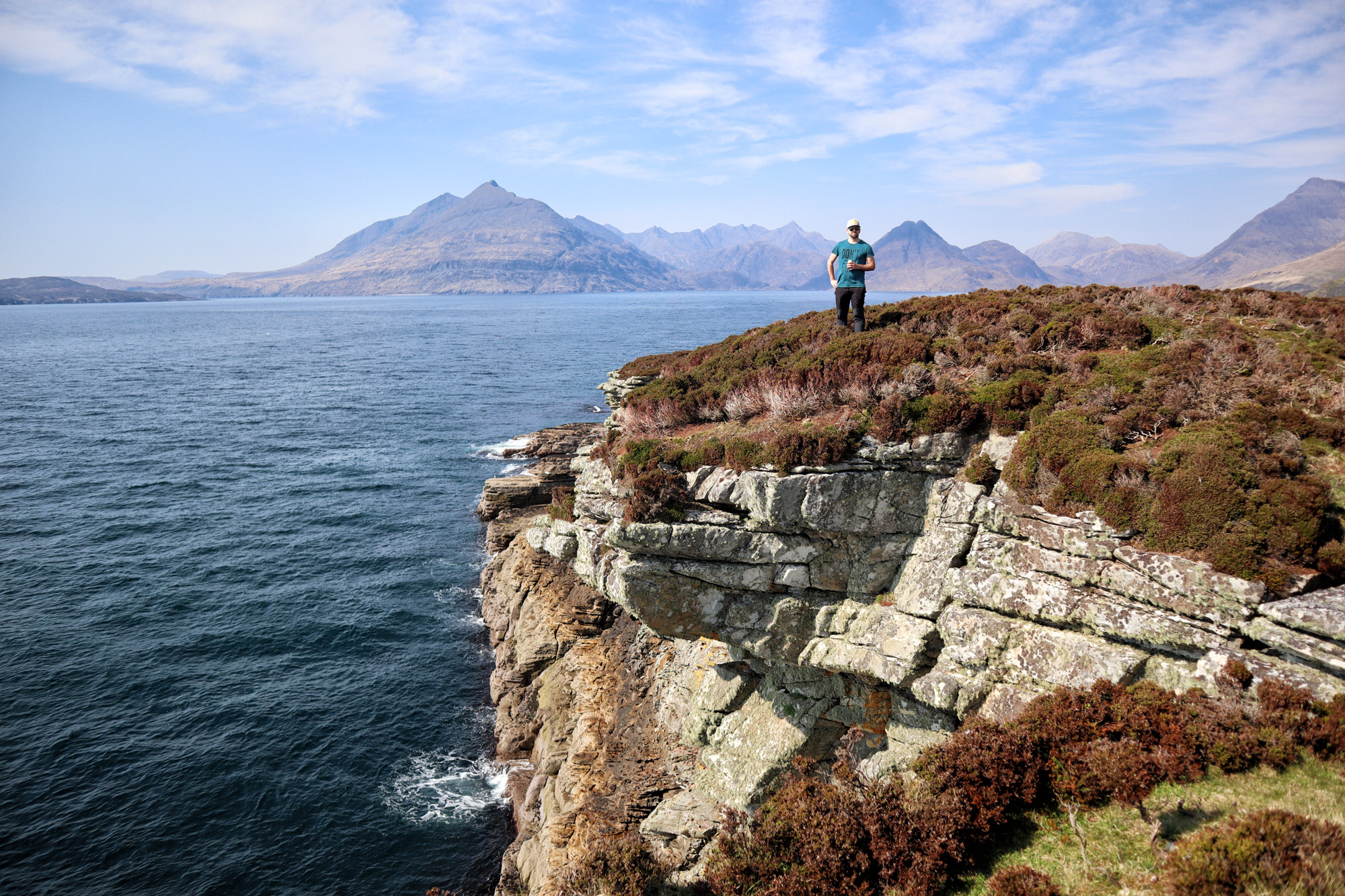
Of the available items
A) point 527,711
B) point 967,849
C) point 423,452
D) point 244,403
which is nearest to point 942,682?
point 967,849

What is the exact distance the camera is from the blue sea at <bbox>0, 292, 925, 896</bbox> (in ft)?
73.2

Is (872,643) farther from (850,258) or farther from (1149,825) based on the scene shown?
(850,258)

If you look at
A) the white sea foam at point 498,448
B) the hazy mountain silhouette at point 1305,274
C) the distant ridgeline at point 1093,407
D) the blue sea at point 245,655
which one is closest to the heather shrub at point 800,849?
the distant ridgeline at point 1093,407

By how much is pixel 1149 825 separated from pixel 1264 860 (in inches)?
81.2

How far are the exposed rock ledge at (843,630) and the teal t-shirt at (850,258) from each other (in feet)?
22.7

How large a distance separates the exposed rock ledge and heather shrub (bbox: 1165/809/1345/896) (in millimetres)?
3167

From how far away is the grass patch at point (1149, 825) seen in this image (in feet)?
27.6

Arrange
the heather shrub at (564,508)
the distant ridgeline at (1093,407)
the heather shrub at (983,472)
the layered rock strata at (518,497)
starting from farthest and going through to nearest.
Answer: the layered rock strata at (518,497) < the heather shrub at (564,508) < the heather shrub at (983,472) < the distant ridgeline at (1093,407)

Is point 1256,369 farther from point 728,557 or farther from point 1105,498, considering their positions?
point 728,557

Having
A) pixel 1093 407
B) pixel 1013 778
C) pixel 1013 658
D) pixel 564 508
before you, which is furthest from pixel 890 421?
pixel 564 508

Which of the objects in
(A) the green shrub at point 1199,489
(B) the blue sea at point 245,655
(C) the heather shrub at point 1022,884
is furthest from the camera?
(B) the blue sea at point 245,655

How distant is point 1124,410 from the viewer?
1423 cm

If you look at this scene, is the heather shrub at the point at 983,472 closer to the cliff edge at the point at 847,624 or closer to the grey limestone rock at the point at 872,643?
the cliff edge at the point at 847,624

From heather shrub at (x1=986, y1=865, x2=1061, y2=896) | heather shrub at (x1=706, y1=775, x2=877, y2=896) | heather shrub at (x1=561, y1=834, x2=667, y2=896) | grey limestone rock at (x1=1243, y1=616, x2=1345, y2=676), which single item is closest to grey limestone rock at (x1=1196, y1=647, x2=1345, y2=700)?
grey limestone rock at (x1=1243, y1=616, x2=1345, y2=676)
